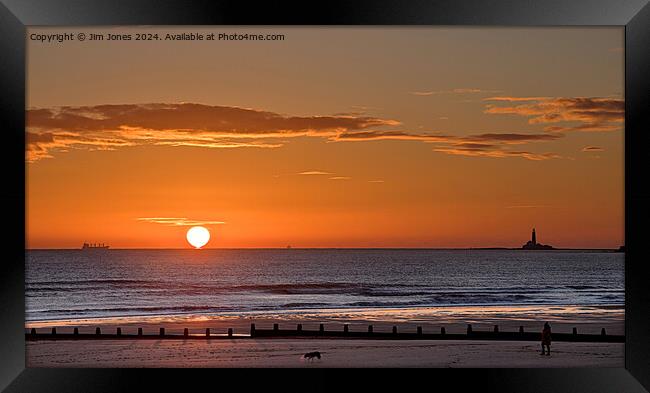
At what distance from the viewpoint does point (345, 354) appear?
27.8ft

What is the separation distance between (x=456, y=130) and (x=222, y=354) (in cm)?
339

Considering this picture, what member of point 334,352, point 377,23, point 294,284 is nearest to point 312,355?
point 334,352

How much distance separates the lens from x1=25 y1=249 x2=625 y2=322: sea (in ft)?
60.8

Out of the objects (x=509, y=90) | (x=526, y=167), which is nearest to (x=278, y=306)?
(x=526, y=167)

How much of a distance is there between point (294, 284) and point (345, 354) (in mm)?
18382

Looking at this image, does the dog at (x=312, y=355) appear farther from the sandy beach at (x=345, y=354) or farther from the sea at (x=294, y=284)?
the sea at (x=294, y=284)

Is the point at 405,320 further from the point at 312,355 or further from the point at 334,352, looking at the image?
the point at 312,355

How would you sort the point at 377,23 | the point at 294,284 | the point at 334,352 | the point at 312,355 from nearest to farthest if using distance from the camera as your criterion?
the point at 377,23
the point at 312,355
the point at 334,352
the point at 294,284

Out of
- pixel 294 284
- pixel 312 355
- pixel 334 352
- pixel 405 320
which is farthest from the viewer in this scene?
pixel 294 284

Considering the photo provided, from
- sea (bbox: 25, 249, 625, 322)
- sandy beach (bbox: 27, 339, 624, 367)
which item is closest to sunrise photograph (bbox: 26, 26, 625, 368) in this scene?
sandy beach (bbox: 27, 339, 624, 367)

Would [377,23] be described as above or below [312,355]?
above

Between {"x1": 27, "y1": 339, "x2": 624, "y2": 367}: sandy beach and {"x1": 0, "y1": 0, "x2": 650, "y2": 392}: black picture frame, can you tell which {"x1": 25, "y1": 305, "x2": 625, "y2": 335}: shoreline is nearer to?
{"x1": 27, "y1": 339, "x2": 624, "y2": 367}: sandy beach

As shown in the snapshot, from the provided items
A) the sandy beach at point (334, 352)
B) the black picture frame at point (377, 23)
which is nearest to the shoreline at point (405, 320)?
the sandy beach at point (334, 352)

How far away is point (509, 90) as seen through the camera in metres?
6.96
